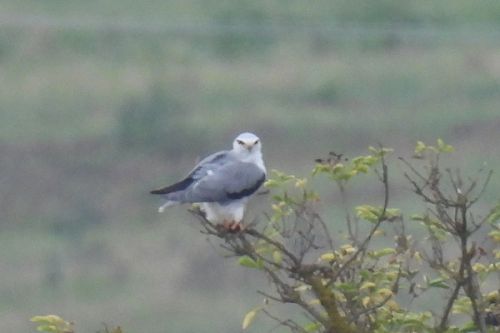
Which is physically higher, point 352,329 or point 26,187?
point 26,187

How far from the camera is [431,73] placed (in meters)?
24.5

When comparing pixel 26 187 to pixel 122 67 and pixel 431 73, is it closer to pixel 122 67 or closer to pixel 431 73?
pixel 122 67

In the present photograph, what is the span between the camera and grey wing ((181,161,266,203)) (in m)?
7.47

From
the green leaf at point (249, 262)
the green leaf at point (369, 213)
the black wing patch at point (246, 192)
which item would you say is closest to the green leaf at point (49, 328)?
the green leaf at point (249, 262)

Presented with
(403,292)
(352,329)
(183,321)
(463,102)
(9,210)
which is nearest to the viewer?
(352,329)

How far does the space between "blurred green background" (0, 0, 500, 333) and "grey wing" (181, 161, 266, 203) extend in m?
9.14

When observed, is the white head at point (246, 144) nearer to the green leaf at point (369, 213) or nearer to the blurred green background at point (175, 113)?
the green leaf at point (369, 213)

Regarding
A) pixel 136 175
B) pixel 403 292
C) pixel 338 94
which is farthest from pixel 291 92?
pixel 403 292

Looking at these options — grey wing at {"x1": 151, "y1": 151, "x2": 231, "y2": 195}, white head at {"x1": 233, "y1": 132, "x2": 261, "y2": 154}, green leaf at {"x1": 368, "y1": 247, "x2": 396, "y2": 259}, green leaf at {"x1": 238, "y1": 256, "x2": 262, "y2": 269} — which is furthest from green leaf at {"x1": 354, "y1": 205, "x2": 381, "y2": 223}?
white head at {"x1": 233, "y1": 132, "x2": 261, "y2": 154}

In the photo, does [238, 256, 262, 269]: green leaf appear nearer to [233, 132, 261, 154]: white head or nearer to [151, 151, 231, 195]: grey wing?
[151, 151, 231, 195]: grey wing

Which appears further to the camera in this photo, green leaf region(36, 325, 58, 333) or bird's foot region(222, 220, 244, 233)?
bird's foot region(222, 220, 244, 233)

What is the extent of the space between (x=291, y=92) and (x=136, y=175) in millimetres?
2517

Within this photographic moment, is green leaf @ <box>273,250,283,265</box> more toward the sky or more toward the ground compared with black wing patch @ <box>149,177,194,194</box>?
more toward the ground

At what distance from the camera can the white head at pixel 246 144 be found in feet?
26.4
